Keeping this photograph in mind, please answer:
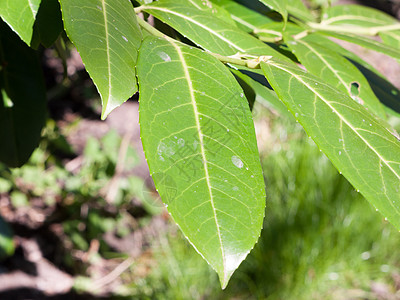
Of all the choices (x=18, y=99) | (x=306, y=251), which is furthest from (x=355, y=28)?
(x=306, y=251)

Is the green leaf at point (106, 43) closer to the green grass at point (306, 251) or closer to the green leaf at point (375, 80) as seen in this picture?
the green leaf at point (375, 80)

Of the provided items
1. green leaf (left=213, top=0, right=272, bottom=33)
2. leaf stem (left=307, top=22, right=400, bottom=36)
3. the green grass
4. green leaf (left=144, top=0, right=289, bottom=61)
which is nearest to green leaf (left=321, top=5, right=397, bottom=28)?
leaf stem (left=307, top=22, right=400, bottom=36)

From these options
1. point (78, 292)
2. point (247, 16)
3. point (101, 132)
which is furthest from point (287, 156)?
point (247, 16)

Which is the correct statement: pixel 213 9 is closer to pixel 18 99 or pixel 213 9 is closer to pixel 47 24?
pixel 47 24

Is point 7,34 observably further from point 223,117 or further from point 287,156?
point 287,156

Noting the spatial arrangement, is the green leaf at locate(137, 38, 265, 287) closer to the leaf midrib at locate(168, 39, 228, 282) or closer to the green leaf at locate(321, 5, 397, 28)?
the leaf midrib at locate(168, 39, 228, 282)

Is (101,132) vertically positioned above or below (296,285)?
above
